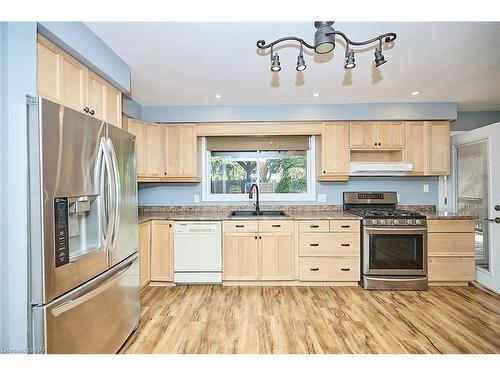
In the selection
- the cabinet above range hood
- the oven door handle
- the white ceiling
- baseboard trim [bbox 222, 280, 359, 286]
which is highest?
the white ceiling

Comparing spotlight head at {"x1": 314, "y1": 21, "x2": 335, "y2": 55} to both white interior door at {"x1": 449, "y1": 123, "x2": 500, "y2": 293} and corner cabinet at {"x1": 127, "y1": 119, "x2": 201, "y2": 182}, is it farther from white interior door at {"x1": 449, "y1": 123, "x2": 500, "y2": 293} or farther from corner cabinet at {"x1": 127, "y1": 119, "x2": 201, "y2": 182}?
white interior door at {"x1": 449, "y1": 123, "x2": 500, "y2": 293}

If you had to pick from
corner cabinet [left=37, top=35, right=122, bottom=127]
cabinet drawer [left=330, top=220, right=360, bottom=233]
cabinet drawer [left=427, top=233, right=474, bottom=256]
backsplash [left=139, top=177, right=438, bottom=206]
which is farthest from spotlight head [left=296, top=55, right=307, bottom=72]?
cabinet drawer [left=427, top=233, right=474, bottom=256]

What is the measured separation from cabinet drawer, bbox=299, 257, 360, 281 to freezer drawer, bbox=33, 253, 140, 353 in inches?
75.9

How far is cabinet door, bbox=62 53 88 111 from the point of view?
1600 mm

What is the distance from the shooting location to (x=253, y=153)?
375 centimetres

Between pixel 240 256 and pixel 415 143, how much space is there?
2.84 metres

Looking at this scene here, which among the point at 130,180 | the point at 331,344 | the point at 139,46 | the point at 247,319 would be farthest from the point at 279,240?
the point at 139,46

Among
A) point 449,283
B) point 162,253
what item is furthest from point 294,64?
point 449,283

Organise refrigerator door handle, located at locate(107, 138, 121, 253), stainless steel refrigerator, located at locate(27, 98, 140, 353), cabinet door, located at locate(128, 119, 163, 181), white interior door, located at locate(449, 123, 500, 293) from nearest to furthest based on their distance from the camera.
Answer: stainless steel refrigerator, located at locate(27, 98, 140, 353), refrigerator door handle, located at locate(107, 138, 121, 253), white interior door, located at locate(449, 123, 500, 293), cabinet door, located at locate(128, 119, 163, 181)

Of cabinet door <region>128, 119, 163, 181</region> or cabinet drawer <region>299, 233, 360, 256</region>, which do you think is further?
cabinet door <region>128, 119, 163, 181</region>

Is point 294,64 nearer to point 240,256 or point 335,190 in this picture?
point 335,190

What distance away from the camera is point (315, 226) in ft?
9.98

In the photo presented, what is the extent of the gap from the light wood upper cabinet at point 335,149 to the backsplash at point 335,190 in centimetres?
37

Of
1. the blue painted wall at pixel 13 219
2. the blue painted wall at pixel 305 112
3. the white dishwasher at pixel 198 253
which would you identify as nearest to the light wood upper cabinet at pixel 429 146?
the blue painted wall at pixel 305 112
